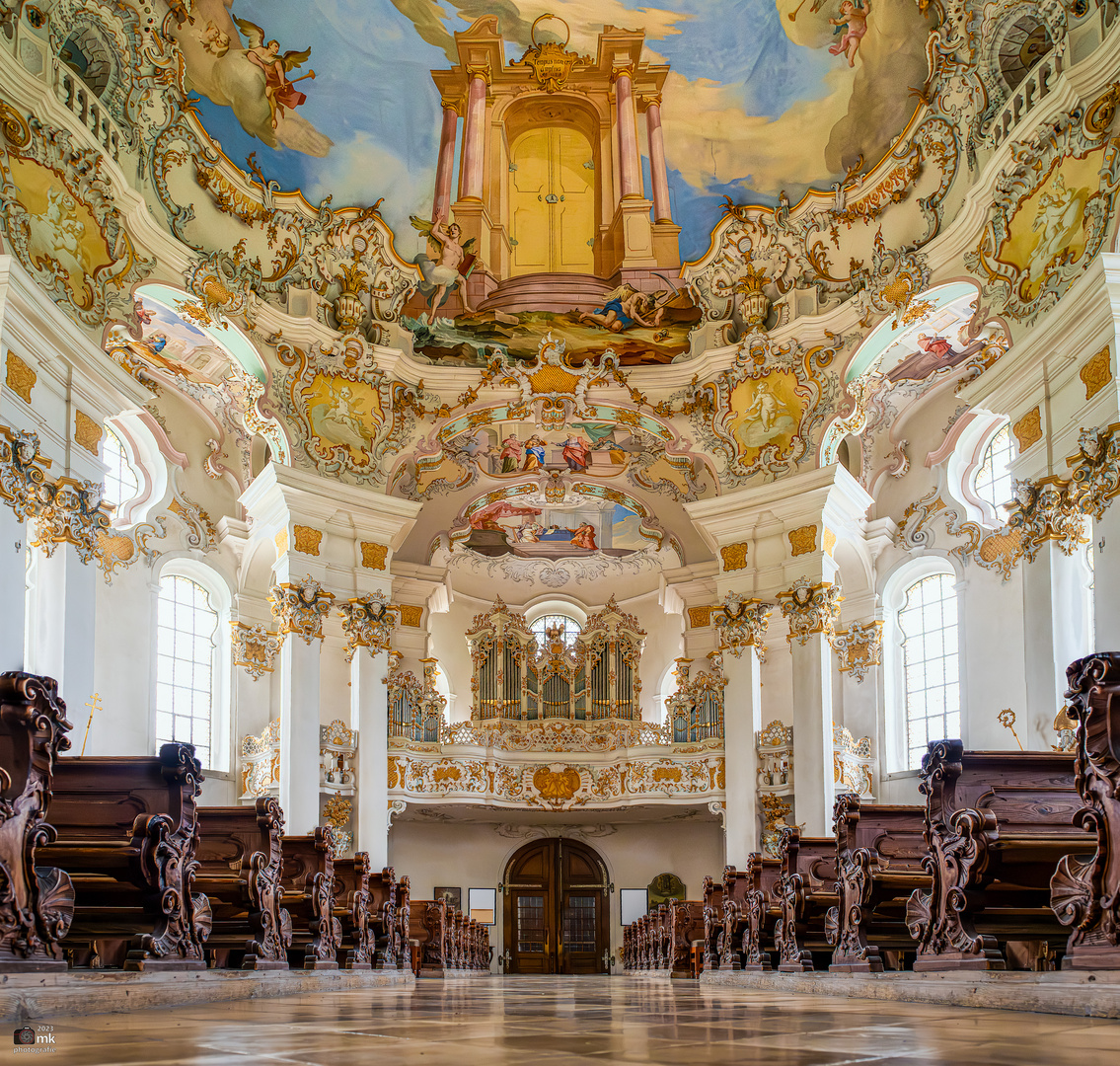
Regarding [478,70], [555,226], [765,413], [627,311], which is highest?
[478,70]

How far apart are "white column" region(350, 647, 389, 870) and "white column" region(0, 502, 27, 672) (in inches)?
278

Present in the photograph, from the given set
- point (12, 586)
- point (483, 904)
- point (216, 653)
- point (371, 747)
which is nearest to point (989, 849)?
point (12, 586)

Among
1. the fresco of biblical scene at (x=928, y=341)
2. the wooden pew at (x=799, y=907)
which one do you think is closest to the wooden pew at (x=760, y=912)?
→ the wooden pew at (x=799, y=907)

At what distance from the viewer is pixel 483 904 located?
1028 inches

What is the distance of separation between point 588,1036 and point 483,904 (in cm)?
2338

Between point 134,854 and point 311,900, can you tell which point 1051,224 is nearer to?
point 311,900

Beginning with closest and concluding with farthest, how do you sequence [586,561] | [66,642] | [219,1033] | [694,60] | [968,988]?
[219,1033] → [968,988] → [66,642] → [694,60] → [586,561]

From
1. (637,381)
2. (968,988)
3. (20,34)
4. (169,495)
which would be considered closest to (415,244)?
(637,381)

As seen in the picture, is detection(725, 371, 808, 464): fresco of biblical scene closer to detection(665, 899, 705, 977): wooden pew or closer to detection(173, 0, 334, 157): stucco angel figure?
detection(665, 899, 705, 977): wooden pew

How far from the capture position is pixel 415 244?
20484 millimetres

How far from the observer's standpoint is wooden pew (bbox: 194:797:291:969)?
848cm

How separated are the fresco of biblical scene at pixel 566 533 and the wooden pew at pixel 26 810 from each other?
2155cm

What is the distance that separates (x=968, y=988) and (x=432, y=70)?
17.9 metres

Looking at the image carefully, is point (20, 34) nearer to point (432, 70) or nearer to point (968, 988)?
point (432, 70)
